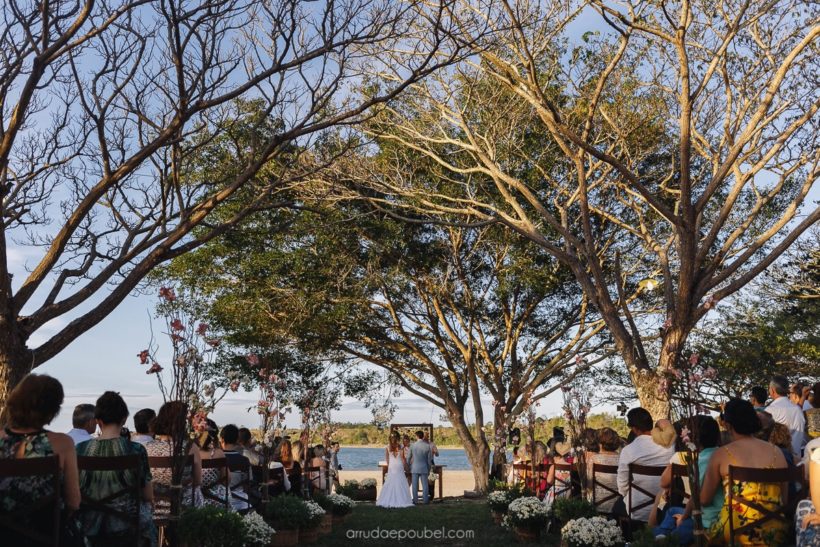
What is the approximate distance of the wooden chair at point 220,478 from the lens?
22.5 feet

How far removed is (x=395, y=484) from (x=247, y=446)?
799 cm

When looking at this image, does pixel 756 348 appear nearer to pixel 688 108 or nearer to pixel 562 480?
pixel 688 108

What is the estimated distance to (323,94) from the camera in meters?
10.6

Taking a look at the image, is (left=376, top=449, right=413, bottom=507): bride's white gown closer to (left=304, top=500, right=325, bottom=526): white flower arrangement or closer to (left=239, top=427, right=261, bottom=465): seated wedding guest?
(left=239, top=427, right=261, bottom=465): seated wedding guest

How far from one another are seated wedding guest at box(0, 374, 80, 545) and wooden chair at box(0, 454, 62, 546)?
0.9 inches

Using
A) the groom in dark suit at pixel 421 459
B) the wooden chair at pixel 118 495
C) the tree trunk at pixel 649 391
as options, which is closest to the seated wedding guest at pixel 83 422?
the wooden chair at pixel 118 495

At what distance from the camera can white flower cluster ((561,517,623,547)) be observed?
6.70 m

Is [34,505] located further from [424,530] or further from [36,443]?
[424,530]

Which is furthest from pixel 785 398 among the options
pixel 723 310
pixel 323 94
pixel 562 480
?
pixel 723 310

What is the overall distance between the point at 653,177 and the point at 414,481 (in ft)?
27.1

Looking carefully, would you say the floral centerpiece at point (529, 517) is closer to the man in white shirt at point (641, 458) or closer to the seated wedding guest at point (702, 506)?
the man in white shirt at point (641, 458)

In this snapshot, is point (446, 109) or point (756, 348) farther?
point (756, 348)

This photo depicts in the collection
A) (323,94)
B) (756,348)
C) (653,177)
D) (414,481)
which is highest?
(653,177)

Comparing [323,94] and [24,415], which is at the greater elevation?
[323,94]
